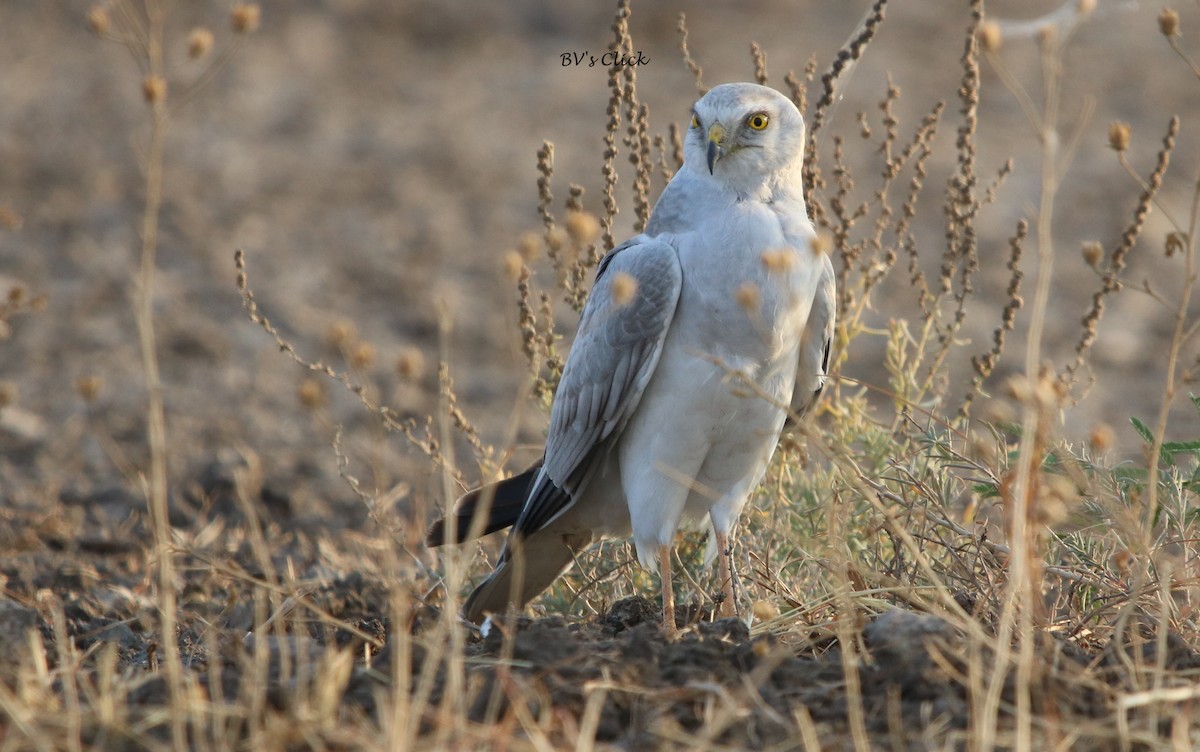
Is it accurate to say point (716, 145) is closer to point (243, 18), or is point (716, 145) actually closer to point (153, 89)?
point (243, 18)

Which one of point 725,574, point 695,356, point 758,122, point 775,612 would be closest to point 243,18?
point 695,356

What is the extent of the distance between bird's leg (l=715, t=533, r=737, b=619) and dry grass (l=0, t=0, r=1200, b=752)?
78mm

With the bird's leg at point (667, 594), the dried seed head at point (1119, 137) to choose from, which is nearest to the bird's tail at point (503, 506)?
the bird's leg at point (667, 594)

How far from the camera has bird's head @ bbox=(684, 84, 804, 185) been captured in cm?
391

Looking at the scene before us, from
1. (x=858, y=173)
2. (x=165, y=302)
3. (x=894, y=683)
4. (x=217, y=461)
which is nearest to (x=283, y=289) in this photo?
(x=165, y=302)

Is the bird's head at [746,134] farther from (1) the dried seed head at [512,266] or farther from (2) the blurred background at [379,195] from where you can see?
(1) the dried seed head at [512,266]

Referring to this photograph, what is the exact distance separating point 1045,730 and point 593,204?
6654 mm

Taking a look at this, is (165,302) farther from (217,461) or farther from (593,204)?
(593,204)

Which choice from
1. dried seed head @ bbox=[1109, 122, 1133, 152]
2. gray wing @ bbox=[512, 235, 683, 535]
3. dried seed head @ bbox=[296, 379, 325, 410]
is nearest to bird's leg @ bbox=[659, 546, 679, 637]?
gray wing @ bbox=[512, 235, 683, 535]

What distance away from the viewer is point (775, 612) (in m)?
3.52

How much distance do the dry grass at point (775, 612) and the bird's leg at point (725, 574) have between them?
8cm

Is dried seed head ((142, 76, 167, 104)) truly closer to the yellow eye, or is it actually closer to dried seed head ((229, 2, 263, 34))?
dried seed head ((229, 2, 263, 34))

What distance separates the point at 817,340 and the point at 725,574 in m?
0.72

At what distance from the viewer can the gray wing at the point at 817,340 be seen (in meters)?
3.92
